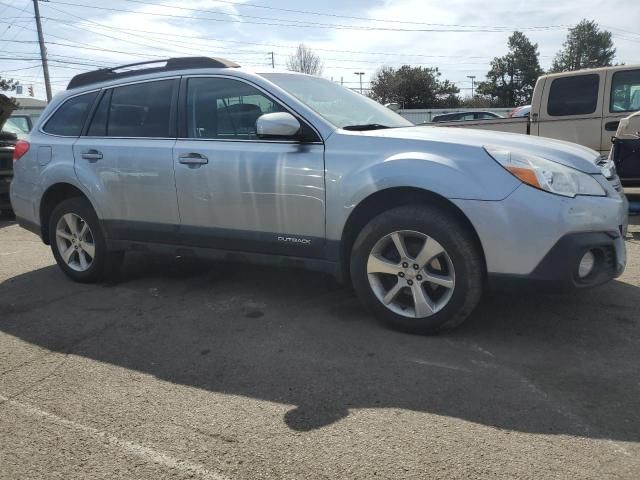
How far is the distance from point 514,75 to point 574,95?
73938 millimetres

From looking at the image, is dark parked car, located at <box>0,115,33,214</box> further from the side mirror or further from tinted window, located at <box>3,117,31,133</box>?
the side mirror

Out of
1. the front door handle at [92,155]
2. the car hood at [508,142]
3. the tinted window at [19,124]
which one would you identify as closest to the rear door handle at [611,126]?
the car hood at [508,142]

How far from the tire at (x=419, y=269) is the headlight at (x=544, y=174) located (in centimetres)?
45

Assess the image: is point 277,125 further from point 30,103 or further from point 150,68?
point 30,103

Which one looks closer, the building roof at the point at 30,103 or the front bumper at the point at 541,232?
the front bumper at the point at 541,232

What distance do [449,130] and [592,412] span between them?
211cm

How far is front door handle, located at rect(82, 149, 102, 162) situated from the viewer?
4.84 metres

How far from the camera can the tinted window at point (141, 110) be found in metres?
4.58

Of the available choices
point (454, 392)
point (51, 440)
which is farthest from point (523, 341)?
point (51, 440)

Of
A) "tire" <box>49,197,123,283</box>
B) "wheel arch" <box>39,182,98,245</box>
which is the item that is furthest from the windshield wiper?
"wheel arch" <box>39,182,98,245</box>

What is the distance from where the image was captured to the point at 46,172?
519 centimetres

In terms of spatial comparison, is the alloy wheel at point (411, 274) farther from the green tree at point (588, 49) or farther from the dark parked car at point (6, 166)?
the green tree at point (588, 49)

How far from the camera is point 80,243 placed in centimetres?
518

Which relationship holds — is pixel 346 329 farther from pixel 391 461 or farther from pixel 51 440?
pixel 51 440
